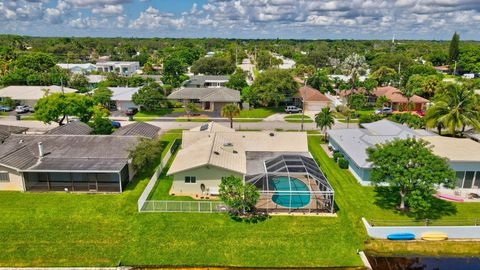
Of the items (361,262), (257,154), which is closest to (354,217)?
(361,262)

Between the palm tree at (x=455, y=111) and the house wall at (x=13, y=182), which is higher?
the palm tree at (x=455, y=111)

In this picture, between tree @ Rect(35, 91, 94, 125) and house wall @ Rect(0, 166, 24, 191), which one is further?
tree @ Rect(35, 91, 94, 125)

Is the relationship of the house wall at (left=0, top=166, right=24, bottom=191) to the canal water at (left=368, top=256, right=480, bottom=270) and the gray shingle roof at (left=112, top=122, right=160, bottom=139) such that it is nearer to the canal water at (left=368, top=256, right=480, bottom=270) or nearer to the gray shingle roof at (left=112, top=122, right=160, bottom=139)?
the gray shingle roof at (left=112, top=122, right=160, bottom=139)

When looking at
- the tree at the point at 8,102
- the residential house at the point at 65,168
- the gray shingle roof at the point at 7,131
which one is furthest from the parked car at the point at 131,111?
the residential house at the point at 65,168

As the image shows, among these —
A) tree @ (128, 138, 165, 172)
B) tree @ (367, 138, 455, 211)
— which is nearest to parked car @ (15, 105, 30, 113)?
tree @ (128, 138, 165, 172)

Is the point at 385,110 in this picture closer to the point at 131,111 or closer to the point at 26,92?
the point at 131,111

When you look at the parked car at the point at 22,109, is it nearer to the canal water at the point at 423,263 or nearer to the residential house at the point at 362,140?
the residential house at the point at 362,140
